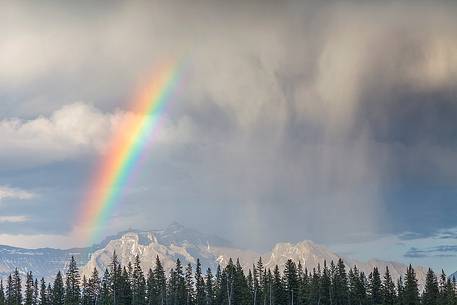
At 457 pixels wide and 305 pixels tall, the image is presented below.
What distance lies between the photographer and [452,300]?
196 m

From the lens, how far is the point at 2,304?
654 ft

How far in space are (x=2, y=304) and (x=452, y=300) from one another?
438 ft
